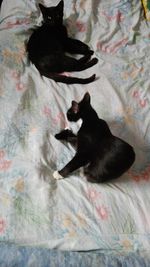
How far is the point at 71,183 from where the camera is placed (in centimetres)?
107

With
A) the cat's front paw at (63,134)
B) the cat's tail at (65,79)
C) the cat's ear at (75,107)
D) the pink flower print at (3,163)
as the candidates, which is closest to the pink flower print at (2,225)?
the pink flower print at (3,163)

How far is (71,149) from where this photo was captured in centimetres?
121

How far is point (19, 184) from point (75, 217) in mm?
224

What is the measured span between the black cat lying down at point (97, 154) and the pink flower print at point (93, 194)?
0.04 metres

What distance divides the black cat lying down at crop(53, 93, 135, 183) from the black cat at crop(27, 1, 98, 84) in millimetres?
405

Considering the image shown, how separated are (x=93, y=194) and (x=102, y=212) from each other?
0.07 meters

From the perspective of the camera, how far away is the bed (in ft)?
2.97

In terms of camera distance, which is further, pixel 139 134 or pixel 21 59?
pixel 21 59

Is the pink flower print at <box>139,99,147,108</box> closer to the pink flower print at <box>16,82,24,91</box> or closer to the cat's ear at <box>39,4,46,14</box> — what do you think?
the pink flower print at <box>16,82,24,91</box>

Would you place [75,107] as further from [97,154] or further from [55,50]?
[55,50]

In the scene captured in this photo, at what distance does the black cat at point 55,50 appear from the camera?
1.51 m

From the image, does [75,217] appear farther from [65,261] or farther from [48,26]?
[48,26]

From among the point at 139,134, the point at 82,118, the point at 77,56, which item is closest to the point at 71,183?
the point at 82,118

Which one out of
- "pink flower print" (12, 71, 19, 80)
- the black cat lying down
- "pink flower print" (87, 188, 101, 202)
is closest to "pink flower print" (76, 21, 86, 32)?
"pink flower print" (12, 71, 19, 80)
